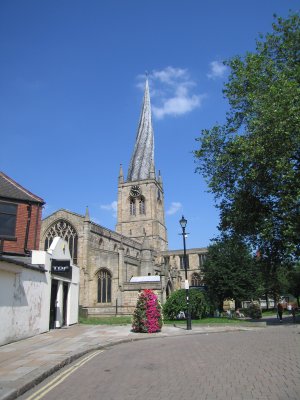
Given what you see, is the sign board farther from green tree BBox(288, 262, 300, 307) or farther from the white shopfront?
green tree BBox(288, 262, 300, 307)

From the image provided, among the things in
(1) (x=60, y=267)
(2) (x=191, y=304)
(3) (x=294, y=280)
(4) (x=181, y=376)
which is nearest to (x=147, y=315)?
(1) (x=60, y=267)

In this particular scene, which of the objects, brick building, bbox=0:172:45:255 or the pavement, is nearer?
the pavement

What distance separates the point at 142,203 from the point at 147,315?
54.3m

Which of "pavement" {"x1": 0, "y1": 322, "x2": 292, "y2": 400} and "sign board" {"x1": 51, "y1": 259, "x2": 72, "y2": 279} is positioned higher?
"sign board" {"x1": 51, "y1": 259, "x2": 72, "y2": 279}

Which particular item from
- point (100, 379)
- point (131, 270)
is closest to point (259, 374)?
point (100, 379)

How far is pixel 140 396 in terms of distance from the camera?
18.9ft

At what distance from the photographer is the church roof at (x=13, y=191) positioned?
59.4ft

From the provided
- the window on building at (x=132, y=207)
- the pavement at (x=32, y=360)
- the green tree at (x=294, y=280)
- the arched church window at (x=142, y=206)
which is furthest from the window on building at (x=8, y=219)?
the window on building at (x=132, y=207)

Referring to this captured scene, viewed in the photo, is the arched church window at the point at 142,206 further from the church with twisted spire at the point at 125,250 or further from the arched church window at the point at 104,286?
the arched church window at the point at 104,286

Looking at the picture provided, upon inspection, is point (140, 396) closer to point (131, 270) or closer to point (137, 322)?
point (137, 322)

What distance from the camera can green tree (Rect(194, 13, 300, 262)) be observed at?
1888 cm

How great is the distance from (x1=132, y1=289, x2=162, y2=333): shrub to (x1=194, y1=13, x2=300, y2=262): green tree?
715 cm

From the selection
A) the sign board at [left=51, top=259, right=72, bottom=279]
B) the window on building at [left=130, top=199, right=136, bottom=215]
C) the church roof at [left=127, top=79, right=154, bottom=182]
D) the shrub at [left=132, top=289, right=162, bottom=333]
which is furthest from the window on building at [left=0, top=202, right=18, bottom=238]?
the church roof at [left=127, top=79, right=154, bottom=182]

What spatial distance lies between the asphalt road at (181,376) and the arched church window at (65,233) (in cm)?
3502
